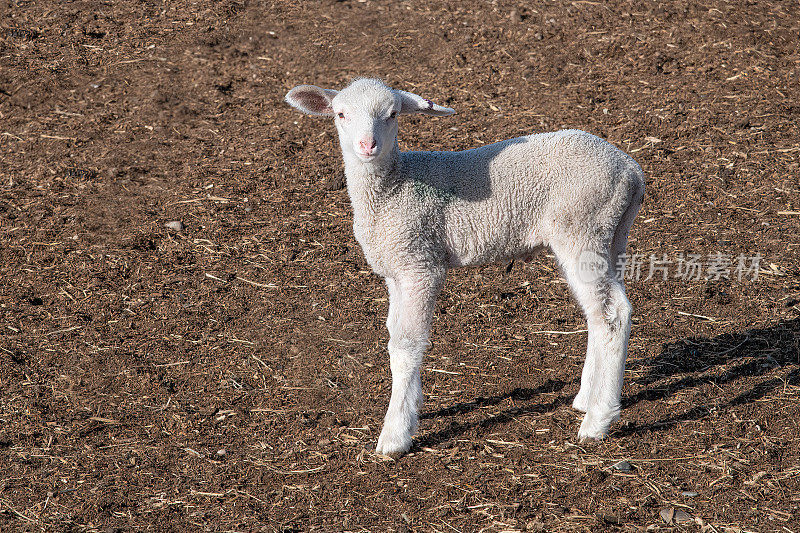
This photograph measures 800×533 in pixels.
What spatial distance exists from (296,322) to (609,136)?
4.02 meters

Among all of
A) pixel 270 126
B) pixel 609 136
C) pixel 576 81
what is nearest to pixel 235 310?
pixel 270 126

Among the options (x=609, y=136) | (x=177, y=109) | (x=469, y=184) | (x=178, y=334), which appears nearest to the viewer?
(x=469, y=184)

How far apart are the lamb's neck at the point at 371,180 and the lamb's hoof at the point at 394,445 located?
1.22 meters

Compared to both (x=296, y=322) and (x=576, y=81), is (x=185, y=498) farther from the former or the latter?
(x=576, y=81)

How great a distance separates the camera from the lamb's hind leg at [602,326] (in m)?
5.12

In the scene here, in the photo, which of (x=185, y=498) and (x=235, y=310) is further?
(x=235, y=310)

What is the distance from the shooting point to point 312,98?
5.14 m

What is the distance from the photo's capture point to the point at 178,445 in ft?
17.7

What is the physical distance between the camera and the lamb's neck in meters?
5.03

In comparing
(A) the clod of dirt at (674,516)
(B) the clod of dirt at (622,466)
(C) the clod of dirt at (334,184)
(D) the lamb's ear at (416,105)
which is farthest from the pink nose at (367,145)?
(C) the clod of dirt at (334,184)

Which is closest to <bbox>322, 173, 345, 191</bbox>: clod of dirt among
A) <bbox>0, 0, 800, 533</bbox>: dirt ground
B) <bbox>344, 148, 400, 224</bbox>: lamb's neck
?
<bbox>0, 0, 800, 533</bbox>: dirt ground

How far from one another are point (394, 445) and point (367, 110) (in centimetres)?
186

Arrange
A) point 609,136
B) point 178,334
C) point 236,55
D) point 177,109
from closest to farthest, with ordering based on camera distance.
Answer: point 178,334, point 609,136, point 177,109, point 236,55

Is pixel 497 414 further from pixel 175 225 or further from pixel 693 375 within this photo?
pixel 175 225
